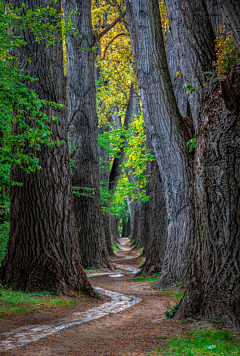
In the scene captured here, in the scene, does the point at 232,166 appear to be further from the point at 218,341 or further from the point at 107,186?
the point at 107,186

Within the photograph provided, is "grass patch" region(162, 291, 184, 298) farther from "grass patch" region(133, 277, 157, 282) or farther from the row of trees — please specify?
"grass patch" region(133, 277, 157, 282)

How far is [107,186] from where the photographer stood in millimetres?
17875

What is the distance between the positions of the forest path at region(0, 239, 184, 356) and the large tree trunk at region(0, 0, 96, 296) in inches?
46.7

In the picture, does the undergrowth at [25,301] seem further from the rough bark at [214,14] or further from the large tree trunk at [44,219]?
the rough bark at [214,14]

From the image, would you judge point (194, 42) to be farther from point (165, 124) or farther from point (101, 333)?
point (101, 333)

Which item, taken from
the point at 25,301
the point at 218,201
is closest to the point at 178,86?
the point at 218,201

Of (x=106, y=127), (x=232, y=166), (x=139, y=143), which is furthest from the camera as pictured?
(x=106, y=127)

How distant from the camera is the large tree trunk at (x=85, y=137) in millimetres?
12070

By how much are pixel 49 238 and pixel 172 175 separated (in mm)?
3416

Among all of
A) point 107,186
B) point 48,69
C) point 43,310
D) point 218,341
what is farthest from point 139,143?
point 218,341

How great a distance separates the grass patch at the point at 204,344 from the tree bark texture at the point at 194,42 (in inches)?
137

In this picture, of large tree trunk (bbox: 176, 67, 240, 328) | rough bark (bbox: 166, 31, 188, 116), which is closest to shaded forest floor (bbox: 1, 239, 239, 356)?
large tree trunk (bbox: 176, 67, 240, 328)

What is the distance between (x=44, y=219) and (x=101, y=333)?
3.06m

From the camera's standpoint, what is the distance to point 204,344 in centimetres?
404
